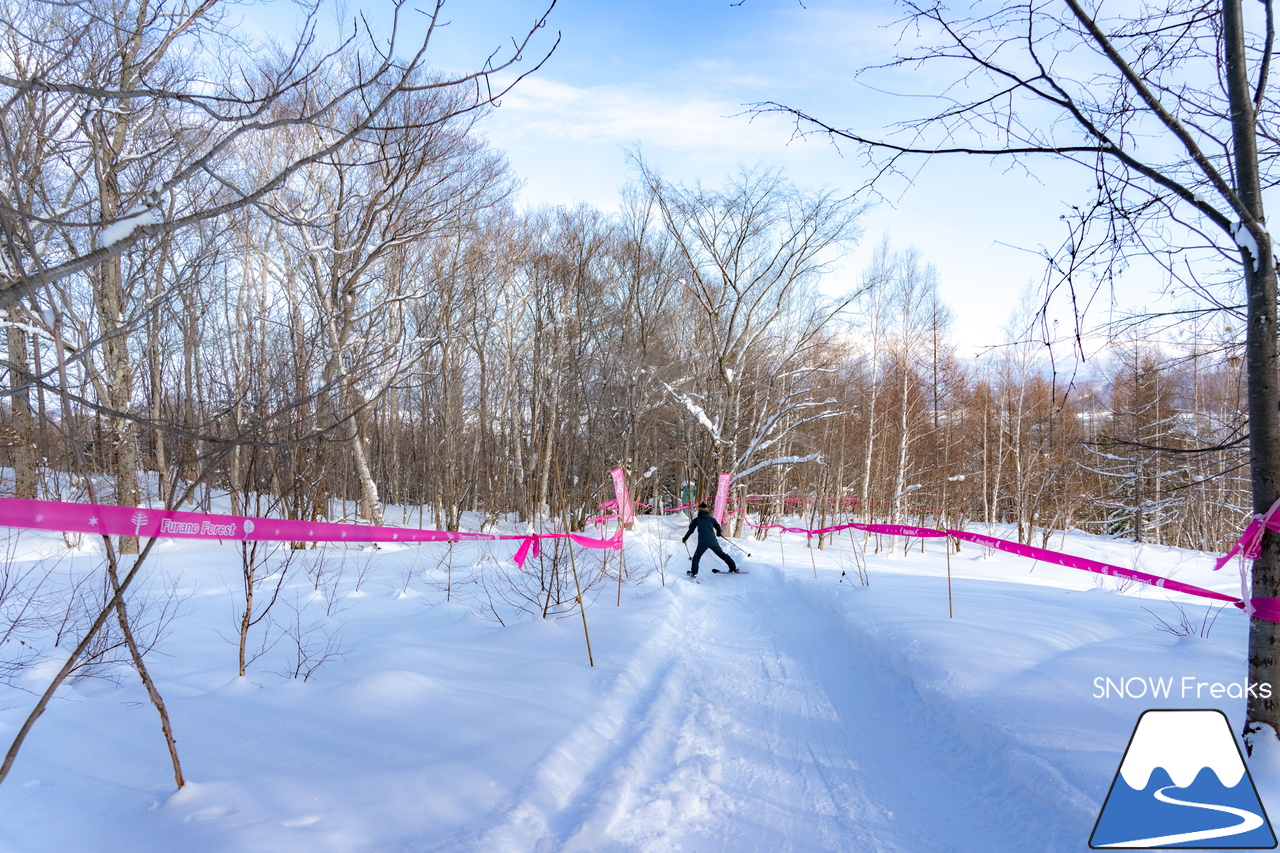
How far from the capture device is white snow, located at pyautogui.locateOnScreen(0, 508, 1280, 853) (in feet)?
9.97

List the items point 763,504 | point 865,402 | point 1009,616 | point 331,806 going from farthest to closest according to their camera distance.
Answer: point 763,504 < point 865,402 < point 1009,616 < point 331,806

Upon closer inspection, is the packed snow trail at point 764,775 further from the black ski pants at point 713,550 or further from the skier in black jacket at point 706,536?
the skier in black jacket at point 706,536

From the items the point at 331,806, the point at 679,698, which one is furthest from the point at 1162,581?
the point at 331,806

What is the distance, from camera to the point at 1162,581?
6.75 m

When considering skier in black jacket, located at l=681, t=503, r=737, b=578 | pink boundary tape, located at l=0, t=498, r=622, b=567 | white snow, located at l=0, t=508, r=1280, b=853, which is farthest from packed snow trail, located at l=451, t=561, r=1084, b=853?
skier in black jacket, located at l=681, t=503, r=737, b=578

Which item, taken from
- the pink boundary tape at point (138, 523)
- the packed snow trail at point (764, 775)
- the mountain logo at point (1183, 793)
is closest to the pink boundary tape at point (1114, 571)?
the mountain logo at point (1183, 793)

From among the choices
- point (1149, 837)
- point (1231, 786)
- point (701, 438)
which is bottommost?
point (1149, 837)

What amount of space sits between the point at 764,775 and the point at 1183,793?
2046 mm

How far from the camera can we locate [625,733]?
168 inches

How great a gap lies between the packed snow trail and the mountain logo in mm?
285

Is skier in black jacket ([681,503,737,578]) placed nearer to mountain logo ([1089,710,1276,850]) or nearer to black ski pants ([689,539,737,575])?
black ski pants ([689,539,737,575])

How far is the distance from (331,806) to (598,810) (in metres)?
1.41

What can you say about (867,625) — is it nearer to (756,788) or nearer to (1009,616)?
(1009,616)

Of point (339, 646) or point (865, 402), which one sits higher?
point (865, 402)
